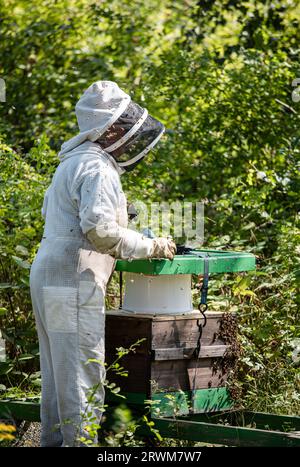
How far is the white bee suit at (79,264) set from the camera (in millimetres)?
3559

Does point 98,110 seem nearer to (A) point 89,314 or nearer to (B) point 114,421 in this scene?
(A) point 89,314

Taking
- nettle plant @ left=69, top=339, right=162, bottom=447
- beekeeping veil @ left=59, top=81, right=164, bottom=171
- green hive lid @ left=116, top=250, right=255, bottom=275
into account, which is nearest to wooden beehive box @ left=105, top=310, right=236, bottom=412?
nettle plant @ left=69, top=339, right=162, bottom=447

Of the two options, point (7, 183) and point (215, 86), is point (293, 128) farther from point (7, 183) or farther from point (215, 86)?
point (7, 183)

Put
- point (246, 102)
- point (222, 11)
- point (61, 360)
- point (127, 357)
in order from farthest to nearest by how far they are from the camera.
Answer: point (222, 11), point (246, 102), point (127, 357), point (61, 360)

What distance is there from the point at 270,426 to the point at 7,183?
2.27m

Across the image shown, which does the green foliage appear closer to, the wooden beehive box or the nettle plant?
the wooden beehive box

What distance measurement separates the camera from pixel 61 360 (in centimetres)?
360

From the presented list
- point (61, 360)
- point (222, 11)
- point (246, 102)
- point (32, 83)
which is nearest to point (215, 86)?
point (246, 102)

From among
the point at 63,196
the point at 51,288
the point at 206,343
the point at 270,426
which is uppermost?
the point at 63,196

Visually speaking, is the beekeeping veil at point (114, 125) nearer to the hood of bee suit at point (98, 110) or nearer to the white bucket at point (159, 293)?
the hood of bee suit at point (98, 110)

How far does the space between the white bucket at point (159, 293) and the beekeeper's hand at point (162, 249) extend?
205 millimetres

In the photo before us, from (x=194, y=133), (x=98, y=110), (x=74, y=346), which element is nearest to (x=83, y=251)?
(x=74, y=346)

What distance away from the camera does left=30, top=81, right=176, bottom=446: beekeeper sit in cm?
356

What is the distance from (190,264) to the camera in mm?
3889
